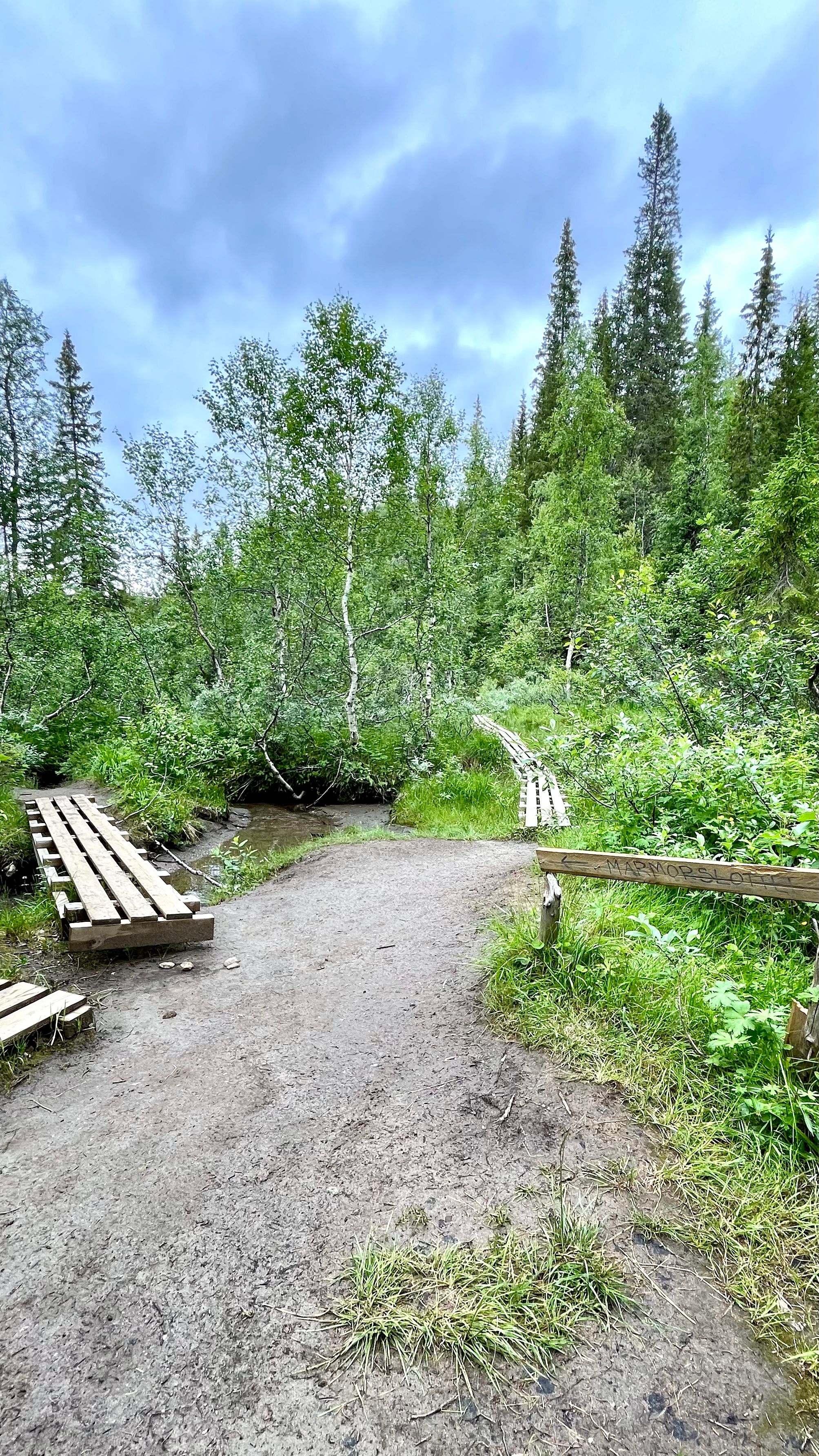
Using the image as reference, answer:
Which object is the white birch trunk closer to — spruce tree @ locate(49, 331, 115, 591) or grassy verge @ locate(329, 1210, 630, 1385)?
spruce tree @ locate(49, 331, 115, 591)

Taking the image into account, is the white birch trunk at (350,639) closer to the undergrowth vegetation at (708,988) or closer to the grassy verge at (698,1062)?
the undergrowth vegetation at (708,988)

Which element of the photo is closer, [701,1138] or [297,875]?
[701,1138]

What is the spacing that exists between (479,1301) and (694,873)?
2.18 metres

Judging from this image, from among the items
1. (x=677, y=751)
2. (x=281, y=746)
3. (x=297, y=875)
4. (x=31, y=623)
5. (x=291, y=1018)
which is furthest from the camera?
(x=281, y=746)

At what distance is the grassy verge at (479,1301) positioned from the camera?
1755 millimetres

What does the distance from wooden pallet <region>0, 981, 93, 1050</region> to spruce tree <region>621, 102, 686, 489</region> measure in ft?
111

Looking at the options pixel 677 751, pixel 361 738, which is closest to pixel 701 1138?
pixel 677 751

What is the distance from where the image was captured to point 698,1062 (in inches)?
113

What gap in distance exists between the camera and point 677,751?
5066 millimetres

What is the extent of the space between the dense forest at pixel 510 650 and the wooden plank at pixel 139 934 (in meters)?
2.16

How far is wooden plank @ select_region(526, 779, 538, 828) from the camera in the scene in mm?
8430

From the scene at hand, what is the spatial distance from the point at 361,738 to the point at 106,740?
5.66 m

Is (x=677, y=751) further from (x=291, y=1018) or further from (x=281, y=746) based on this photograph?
(x=281, y=746)

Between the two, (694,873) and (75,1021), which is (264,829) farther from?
(694,873)
